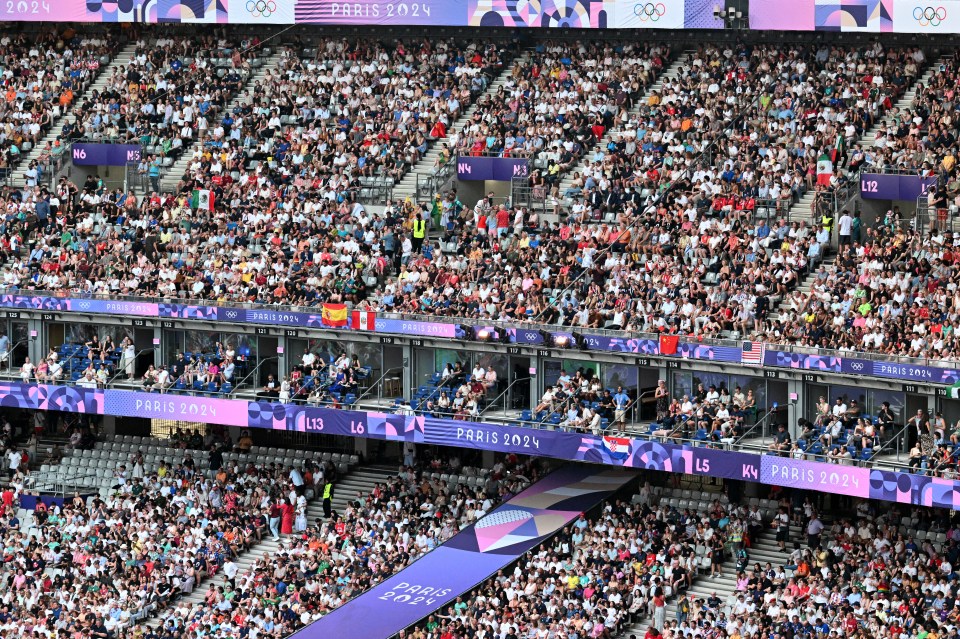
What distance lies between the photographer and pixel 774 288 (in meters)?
45.6

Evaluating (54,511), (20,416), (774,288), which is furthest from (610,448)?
(20,416)

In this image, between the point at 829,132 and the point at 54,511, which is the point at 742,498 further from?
the point at 54,511

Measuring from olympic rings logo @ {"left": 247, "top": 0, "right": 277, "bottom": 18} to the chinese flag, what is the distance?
21.7 metres

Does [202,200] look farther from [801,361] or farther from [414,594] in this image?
[801,361]

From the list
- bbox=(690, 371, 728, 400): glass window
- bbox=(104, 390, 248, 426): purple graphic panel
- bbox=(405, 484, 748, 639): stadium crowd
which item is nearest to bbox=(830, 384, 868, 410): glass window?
bbox=(690, 371, 728, 400): glass window

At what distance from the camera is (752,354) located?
44.0 meters

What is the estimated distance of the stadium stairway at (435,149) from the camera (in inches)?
2157

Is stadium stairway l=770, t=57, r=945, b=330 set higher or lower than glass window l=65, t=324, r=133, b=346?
higher

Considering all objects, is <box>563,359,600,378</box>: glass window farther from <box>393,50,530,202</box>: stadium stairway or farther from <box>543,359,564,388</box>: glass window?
<box>393,50,530,202</box>: stadium stairway

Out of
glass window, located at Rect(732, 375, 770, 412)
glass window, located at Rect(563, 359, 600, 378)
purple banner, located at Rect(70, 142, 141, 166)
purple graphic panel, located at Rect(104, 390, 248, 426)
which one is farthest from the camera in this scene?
purple banner, located at Rect(70, 142, 141, 166)

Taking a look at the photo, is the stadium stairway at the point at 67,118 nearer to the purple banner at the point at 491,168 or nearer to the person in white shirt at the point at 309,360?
the person in white shirt at the point at 309,360

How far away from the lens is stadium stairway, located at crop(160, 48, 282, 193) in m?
57.7

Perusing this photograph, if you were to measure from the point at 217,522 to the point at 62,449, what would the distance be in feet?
29.4

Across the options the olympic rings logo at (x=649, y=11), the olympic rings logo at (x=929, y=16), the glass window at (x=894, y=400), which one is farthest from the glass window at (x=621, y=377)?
the olympic rings logo at (x=929, y=16)
